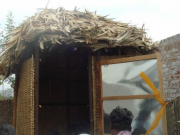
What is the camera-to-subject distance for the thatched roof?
579 cm

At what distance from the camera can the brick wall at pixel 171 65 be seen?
512 cm

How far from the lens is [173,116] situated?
4707mm

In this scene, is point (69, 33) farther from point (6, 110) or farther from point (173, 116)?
point (6, 110)

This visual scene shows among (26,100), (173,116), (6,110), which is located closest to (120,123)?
(173,116)

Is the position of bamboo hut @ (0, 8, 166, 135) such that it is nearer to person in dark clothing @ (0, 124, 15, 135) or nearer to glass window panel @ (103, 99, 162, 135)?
glass window panel @ (103, 99, 162, 135)

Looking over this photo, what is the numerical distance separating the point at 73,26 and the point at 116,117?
10.3ft

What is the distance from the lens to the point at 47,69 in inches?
348

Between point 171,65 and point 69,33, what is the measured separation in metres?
2.05

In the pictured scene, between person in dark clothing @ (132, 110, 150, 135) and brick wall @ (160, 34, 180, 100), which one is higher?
brick wall @ (160, 34, 180, 100)

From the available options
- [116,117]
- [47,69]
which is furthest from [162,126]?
[47,69]

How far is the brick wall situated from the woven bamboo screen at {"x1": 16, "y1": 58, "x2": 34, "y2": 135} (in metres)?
2.60

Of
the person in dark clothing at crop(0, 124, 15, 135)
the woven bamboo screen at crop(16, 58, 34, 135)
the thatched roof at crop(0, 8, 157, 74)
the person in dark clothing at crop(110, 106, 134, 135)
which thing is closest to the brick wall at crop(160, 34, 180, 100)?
the thatched roof at crop(0, 8, 157, 74)

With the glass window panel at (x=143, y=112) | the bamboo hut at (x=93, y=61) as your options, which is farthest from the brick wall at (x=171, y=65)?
the glass window panel at (x=143, y=112)

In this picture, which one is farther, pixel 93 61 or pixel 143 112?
pixel 93 61
